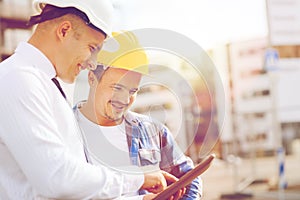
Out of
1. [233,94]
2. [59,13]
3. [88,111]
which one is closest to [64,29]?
[59,13]

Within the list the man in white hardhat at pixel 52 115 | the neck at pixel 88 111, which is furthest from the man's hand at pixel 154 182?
the neck at pixel 88 111

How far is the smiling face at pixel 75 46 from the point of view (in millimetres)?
632

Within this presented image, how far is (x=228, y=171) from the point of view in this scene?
614 centimetres

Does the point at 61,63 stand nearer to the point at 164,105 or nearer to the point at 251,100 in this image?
the point at 164,105

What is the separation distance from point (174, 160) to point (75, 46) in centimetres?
20

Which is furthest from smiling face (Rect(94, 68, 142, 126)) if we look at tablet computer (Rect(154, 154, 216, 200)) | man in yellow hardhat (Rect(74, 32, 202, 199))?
tablet computer (Rect(154, 154, 216, 200))

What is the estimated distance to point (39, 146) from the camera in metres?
0.58

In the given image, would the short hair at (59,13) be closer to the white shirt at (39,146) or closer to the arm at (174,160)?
the white shirt at (39,146)

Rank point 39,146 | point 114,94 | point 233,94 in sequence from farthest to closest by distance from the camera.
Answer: point 233,94 → point 114,94 → point 39,146

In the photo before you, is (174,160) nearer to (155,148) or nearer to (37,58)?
(155,148)

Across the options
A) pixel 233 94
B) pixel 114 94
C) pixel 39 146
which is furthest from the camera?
pixel 233 94

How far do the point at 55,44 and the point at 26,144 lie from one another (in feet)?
0.41

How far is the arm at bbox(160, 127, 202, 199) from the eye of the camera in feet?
2.38

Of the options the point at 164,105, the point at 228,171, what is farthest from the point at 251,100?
the point at 164,105
